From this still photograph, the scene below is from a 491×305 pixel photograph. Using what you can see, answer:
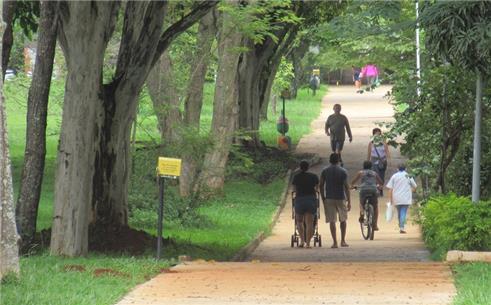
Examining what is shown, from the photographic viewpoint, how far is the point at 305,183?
65.5ft

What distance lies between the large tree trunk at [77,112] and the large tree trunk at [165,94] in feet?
24.6

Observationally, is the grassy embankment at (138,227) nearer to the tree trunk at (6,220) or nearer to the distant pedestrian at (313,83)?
the tree trunk at (6,220)

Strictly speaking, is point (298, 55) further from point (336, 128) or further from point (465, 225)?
point (465, 225)

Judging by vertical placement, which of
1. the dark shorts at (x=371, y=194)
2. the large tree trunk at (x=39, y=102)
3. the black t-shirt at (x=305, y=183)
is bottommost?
the dark shorts at (x=371, y=194)

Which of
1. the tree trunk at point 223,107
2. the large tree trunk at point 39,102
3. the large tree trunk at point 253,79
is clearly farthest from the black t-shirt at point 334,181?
the large tree trunk at point 253,79

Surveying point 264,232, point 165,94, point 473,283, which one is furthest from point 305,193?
point 473,283

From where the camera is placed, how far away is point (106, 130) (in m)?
16.5

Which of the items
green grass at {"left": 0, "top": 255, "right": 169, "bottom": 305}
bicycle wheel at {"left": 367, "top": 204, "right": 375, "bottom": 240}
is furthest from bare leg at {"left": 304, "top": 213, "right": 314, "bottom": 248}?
green grass at {"left": 0, "top": 255, "right": 169, "bottom": 305}

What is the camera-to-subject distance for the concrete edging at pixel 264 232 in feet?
62.0

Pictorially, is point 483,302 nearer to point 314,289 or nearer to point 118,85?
point 314,289

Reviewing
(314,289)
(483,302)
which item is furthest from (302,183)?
(483,302)

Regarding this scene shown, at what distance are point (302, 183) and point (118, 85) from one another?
186 inches

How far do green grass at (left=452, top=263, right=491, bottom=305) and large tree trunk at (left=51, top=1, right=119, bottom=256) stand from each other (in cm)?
513

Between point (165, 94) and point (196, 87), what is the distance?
2.80m
